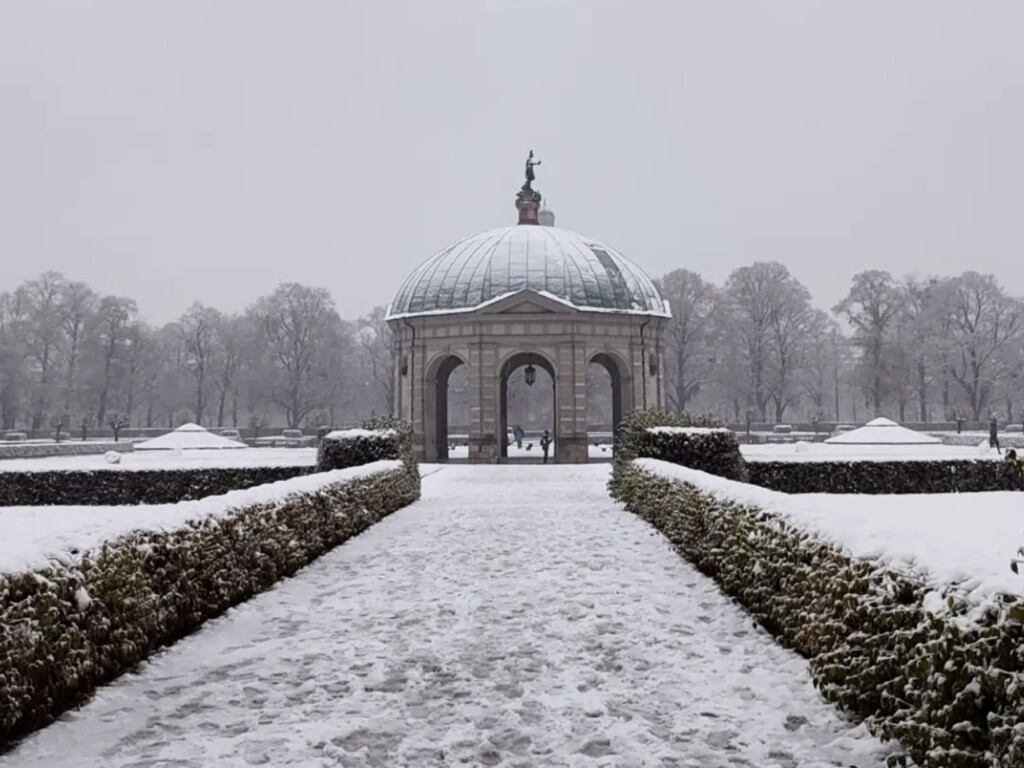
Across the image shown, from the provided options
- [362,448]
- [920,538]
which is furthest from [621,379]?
[920,538]

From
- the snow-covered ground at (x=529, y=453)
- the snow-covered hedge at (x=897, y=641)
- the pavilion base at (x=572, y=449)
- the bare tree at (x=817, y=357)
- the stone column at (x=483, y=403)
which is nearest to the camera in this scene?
the snow-covered hedge at (x=897, y=641)

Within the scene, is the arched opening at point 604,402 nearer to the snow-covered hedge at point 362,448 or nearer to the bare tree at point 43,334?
the snow-covered hedge at point 362,448

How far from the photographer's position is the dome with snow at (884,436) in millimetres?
33344

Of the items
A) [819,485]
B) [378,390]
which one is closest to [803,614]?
[819,485]

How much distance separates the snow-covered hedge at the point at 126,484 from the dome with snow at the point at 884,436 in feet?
74.9

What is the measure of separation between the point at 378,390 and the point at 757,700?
68933 mm

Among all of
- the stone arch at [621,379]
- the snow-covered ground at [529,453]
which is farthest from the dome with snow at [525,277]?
the snow-covered ground at [529,453]

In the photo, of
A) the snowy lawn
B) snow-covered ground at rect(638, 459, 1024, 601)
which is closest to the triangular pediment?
snow-covered ground at rect(638, 459, 1024, 601)

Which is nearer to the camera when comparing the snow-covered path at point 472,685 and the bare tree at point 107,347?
the snow-covered path at point 472,685

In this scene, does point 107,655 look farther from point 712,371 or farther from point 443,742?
point 712,371

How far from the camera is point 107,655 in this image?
5.70 meters

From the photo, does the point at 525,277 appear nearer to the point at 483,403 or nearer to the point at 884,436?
the point at 483,403

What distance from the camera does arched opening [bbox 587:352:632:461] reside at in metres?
32.7

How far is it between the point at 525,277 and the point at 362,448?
1536 centimetres
